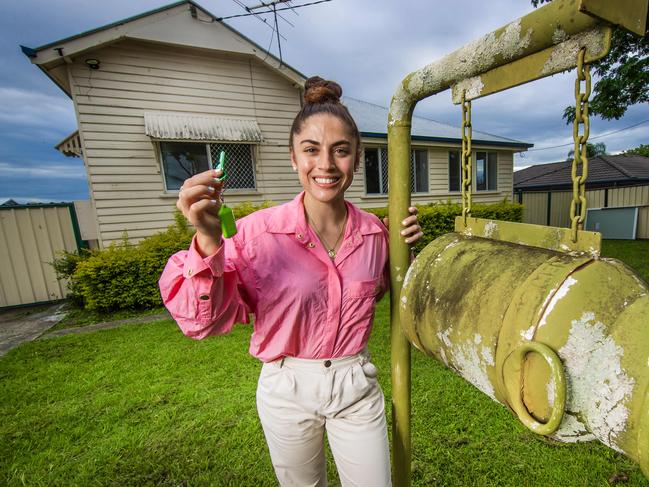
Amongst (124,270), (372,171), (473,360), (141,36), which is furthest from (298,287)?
(372,171)

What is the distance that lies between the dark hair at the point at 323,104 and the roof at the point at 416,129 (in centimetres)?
769

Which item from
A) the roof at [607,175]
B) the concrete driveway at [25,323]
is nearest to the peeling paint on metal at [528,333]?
the concrete driveway at [25,323]

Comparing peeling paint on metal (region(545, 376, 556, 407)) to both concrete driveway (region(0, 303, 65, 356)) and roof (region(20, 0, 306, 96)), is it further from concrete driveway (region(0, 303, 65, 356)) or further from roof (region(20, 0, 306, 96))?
roof (region(20, 0, 306, 96))

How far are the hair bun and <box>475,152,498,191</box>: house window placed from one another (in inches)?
457

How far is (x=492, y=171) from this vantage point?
480 inches

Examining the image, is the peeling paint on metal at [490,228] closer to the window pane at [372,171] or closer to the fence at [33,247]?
the fence at [33,247]

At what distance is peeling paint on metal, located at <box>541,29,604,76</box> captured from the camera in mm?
729

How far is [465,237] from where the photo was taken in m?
1.10

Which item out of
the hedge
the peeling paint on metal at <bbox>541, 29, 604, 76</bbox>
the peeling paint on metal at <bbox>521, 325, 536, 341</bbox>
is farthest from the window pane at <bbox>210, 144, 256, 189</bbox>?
the peeling paint on metal at <bbox>521, 325, 536, 341</bbox>

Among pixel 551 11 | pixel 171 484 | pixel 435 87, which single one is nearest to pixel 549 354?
pixel 551 11

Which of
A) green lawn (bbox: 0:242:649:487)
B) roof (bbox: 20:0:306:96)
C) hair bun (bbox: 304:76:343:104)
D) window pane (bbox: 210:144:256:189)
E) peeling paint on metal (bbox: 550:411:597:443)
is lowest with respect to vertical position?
green lawn (bbox: 0:242:649:487)

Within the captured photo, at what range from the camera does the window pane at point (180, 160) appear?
7.04m

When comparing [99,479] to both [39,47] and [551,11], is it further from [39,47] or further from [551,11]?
[39,47]

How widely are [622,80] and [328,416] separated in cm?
1020
